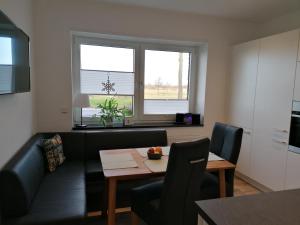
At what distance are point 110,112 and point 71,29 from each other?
1283 millimetres

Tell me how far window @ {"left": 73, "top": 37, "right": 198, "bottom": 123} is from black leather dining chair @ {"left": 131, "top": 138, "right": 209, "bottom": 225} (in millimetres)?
2073

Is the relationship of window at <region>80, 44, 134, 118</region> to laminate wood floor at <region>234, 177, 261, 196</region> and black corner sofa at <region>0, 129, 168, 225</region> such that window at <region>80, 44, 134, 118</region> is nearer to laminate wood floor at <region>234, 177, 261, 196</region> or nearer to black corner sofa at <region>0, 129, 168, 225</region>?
black corner sofa at <region>0, 129, 168, 225</region>

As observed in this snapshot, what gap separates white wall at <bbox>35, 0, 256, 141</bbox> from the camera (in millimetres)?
2949

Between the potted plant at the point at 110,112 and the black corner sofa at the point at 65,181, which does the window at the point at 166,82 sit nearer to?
the potted plant at the point at 110,112

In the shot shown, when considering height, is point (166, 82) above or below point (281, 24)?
below

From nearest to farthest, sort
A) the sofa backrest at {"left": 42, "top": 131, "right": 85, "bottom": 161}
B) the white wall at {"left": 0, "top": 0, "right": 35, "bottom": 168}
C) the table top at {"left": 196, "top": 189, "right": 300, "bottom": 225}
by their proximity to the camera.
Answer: the table top at {"left": 196, "top": 189, "right": 300, "bottom": 225} < the white wall at {"left": 0, "top": 0, "right": 35, "bottom": 168} < the sofa backrest at {"left": 42, "top": 131, "right": 85, "bottom": 161}

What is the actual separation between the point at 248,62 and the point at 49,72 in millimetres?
2867

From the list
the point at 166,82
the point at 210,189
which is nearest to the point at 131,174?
the point at 210,189

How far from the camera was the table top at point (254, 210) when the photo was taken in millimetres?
867

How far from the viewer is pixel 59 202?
1.83 metres

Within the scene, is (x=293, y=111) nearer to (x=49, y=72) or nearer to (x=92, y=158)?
(x=92, y=158)

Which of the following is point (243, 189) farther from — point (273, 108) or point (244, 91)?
point (244, 91)

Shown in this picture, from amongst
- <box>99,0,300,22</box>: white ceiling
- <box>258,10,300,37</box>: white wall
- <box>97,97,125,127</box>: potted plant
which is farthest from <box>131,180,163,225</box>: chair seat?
<box>258,10,300,37</box>: white wall

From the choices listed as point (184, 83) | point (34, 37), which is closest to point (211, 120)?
point (184, 83)
